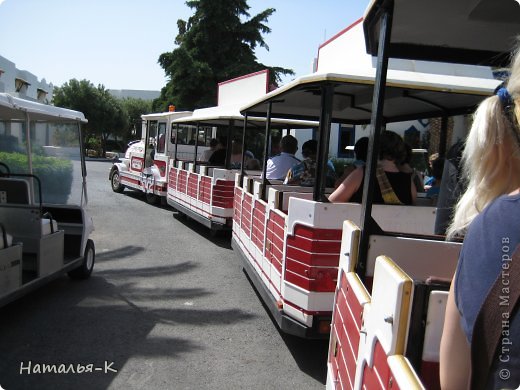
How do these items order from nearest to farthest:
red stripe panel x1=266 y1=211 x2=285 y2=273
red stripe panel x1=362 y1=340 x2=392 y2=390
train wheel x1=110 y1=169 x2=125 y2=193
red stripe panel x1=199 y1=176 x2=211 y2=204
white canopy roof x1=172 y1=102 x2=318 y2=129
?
red stripe panel x1=362 y1=340 x2=392 y2=390
red stripe panel x1=266 y1=211 x2=285 y2=273
red stripe panel x1=199 y1=176 x2=211 y2=204
white canopy roof x1=172 y1=102 x2=318 y2=129
train wheel x1=110 y1=169 x2=125 y2=193

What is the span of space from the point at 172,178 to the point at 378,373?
10198 mm

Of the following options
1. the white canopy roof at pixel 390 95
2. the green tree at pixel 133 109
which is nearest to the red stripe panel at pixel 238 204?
the white canopy roof at pixel 390 95

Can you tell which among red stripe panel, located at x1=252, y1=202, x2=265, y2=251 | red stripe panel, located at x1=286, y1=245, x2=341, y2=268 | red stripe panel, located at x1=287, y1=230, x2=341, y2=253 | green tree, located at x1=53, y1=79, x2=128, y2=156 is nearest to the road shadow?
red stripe panel, located at x1=252, y1=202, x2=265, y2=251

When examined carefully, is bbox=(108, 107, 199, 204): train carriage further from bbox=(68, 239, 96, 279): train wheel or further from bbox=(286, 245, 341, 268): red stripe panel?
bbox=(286, 245, 341, 268): red stripe panel

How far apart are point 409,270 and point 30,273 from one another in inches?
155

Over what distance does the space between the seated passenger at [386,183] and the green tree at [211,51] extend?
74.6 feet

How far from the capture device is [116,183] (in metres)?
15.8

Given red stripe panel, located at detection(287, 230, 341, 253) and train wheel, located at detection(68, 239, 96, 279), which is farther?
train wheel, located at detection(68, 239, 96, 279)

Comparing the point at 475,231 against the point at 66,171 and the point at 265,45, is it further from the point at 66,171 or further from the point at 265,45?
the point at 265,45

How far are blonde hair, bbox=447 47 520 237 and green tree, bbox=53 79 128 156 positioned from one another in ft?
139

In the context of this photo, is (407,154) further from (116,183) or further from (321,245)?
(116,183)

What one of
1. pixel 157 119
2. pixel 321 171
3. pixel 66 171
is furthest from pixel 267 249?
pixel 157 119

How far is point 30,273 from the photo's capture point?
16.0 feet

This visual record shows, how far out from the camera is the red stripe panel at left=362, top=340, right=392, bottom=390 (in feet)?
5.24
